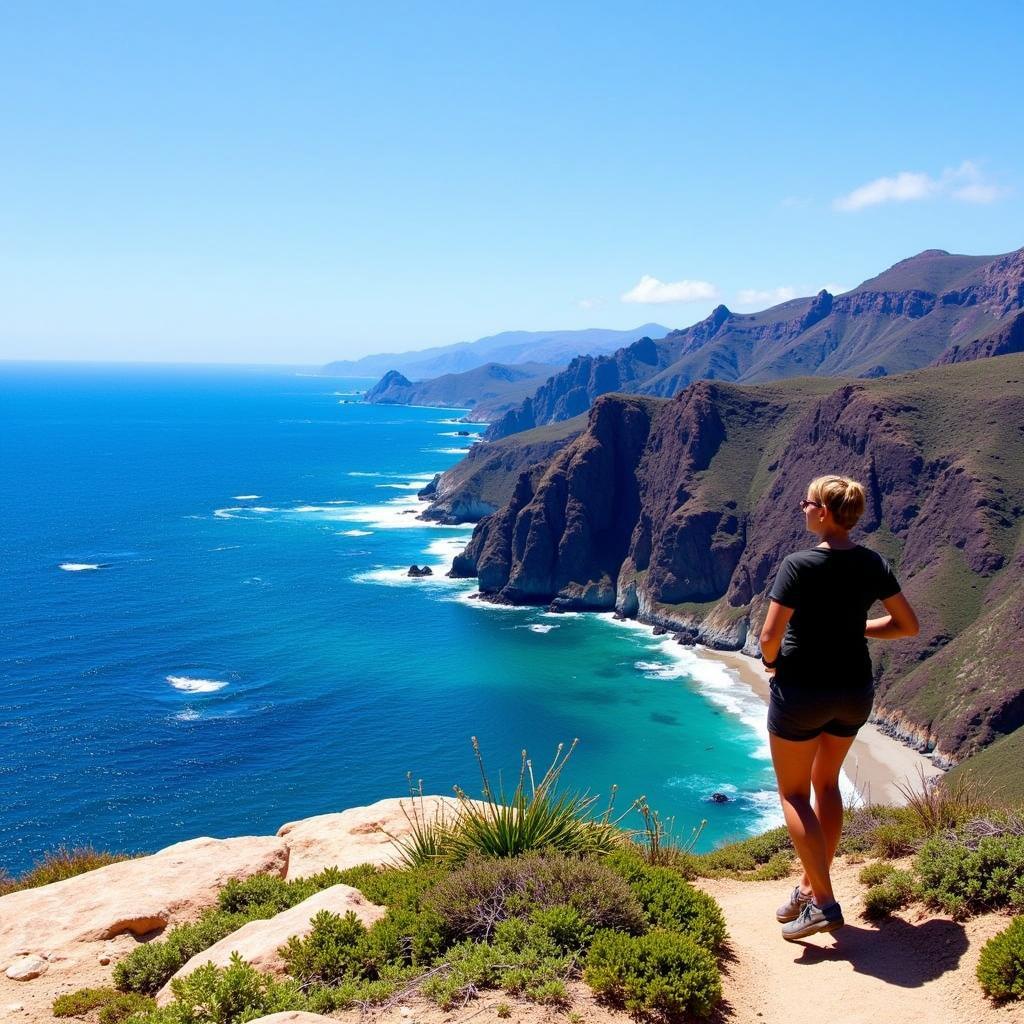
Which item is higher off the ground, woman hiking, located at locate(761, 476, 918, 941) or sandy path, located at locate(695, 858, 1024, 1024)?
woman hiking, located at locate(761, 476, 918, 941)

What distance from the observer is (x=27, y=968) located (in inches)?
363

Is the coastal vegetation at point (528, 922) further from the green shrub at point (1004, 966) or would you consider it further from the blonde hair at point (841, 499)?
the blonde hair at point (841, 499)

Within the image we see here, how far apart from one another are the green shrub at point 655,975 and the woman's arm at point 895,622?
2992 millimetres

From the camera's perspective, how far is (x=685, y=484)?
366 feet

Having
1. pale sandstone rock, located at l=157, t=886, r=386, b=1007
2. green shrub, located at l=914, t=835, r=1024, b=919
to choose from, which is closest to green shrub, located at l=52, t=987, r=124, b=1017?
pale sandstone rock, located at l=157, t=886, r=386, b=1007

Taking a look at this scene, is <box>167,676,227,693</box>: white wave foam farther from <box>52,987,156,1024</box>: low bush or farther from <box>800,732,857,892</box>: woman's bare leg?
<box>800,732,857,892</box>: woman's bare leg

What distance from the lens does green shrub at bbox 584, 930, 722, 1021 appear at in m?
6.60

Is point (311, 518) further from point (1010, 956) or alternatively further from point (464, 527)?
point (1010, 956)

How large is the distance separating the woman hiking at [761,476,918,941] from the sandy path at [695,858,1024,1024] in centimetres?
43

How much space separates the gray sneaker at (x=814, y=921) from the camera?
24.6 feet

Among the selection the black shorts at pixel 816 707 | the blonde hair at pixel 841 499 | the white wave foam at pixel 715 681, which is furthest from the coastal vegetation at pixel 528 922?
the white wave foam at pixel 715 681

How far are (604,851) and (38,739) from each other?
55445 mm

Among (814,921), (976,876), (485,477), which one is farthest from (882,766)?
(485,477)

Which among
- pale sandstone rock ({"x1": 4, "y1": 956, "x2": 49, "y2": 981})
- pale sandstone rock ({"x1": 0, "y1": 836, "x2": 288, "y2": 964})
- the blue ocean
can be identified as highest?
pale sandstone rock ({"x1": 4, "y1": 956, "x2": 49, "y2": 981})
